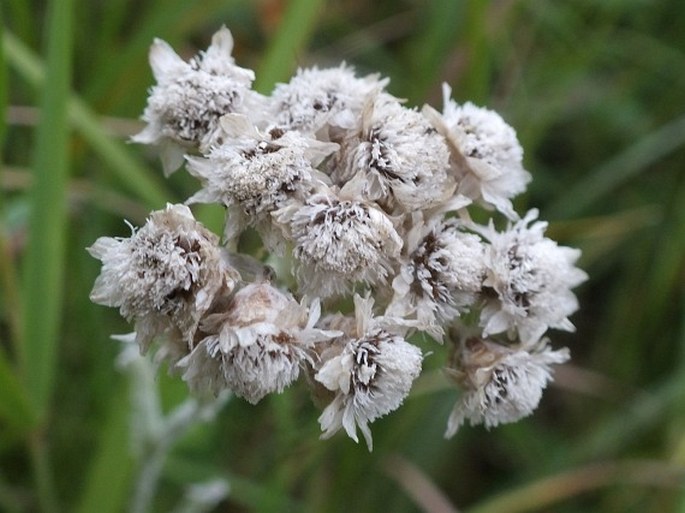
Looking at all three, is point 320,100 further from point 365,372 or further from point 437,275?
point 365,372

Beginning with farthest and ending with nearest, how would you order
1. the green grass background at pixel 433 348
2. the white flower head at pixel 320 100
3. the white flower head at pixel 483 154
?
the green grass background at pixel 433 348
the white flower head at pixel 483 154
the white flower head at pixel 320 100

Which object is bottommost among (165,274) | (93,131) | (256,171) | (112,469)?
(112,469)

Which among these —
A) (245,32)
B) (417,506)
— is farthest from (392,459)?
(245,32)

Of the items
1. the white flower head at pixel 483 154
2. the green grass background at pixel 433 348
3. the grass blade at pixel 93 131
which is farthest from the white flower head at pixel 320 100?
the grass blade at pixel 93 131

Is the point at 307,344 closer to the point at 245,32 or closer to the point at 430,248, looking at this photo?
the point at 430,248

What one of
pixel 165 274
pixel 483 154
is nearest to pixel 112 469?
pixel 165 274

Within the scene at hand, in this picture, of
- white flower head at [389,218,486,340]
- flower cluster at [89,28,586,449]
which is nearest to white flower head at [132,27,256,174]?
flower cluster at [89,28,586,449]

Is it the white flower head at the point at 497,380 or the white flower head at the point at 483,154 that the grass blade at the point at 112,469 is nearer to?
the white flower head at the point at 497,380
